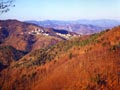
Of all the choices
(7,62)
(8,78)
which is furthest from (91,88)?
(7,62)

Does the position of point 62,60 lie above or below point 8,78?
above

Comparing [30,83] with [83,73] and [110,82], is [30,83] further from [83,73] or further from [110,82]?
[110,82]

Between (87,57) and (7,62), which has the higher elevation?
(87,57)

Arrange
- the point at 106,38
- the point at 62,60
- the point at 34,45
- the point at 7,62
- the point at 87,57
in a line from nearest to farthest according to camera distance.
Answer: the point at 87,57 → the point at 106,38 → the point at 62,60 → the point at 7,62 → the point at 34,45

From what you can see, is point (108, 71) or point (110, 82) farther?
point (108, 71)

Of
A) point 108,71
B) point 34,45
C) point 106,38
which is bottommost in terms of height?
point 34,45

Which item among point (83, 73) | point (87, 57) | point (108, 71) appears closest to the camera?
point (108, 71)

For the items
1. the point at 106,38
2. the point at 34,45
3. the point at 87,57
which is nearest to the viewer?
the point at 87,57

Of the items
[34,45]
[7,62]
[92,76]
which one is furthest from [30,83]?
[34,45]

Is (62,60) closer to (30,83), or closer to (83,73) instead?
(30,83)
